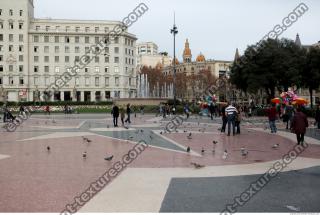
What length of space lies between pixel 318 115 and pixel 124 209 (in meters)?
20.6

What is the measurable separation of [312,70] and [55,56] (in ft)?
216

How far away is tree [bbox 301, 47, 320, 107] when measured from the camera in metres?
46.9

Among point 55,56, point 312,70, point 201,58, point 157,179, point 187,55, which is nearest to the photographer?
point 157,179

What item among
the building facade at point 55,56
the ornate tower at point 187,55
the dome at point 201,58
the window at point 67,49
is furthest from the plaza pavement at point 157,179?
the ornate tower at point 187,55

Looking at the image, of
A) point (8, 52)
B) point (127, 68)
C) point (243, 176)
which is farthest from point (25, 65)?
point (243, 176)

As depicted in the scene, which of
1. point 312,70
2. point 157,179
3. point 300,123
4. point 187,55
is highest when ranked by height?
point 187,55

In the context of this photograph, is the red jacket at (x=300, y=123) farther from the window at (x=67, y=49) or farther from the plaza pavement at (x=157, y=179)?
the window at (x=67, y=49)

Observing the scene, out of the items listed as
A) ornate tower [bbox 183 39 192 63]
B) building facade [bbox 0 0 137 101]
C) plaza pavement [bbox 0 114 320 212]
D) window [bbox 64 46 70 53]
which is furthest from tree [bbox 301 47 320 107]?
ornate tower [bbox 183 39 192 63]

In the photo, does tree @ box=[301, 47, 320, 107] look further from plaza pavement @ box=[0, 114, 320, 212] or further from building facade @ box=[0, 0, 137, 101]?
building facade @ box=[0, 0, 137, 101]

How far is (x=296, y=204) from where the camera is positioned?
690 centimetres

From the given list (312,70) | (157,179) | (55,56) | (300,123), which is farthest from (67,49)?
(157,179)

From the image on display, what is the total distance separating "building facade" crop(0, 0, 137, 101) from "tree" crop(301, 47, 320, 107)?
186 ft

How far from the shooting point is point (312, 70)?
4712 centimetres

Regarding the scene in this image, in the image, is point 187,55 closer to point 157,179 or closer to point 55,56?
point 55,56
